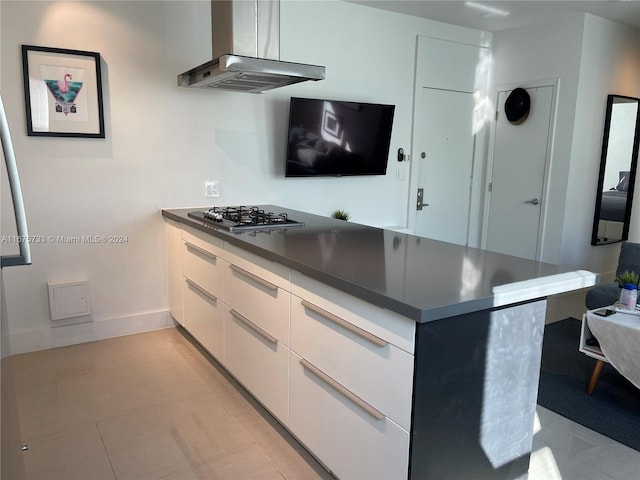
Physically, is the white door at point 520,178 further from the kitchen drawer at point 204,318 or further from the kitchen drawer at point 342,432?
the kitchen drawer at point 342,432

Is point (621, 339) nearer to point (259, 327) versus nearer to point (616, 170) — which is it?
point (259, 327)

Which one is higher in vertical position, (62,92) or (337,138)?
(62,92)

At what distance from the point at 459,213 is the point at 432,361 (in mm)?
3782

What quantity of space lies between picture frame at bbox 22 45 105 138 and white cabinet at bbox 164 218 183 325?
760 millimetres

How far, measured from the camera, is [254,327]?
228cm

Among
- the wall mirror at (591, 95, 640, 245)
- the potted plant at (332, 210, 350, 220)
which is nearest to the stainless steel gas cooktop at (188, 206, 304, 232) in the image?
the potted plant at (332, 210, 350, 220)

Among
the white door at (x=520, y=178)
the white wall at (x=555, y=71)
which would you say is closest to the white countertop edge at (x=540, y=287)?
the white wall at (x=555, y=71)

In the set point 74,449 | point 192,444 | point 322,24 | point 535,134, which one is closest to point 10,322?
point 74,449

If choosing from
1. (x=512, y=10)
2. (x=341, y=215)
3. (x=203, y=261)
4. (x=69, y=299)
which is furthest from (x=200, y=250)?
(x=512, y=10)

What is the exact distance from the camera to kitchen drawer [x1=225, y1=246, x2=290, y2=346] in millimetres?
2023

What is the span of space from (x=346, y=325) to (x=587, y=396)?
1.87 meters

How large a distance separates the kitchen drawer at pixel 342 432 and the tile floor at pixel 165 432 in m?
0.24

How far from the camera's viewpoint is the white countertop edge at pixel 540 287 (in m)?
1.48

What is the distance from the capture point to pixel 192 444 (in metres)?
2.20
